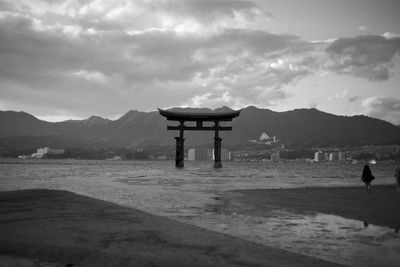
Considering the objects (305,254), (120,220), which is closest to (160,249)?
(305,254)

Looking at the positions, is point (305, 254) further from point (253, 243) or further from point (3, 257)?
point (3, 257)

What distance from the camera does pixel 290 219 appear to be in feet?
30.6

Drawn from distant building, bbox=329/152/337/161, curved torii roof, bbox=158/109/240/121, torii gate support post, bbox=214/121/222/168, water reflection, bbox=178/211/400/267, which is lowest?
distant building, bbox=329/152/337/161

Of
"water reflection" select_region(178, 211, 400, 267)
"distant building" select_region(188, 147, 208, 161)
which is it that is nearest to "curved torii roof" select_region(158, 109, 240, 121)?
"water reflection" select_region(178, 211, 400, 267)

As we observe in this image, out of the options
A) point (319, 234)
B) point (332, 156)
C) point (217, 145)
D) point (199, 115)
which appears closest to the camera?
point (319, 234)

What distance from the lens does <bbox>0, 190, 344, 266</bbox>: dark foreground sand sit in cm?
522

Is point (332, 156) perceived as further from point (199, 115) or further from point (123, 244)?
point (123, 244)

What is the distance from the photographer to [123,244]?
610 centimetres

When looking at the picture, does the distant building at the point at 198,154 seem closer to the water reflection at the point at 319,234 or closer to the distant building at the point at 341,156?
the distant building at the point at 341,156

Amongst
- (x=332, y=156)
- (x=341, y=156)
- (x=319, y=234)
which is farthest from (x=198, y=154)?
(x=319, y=234)

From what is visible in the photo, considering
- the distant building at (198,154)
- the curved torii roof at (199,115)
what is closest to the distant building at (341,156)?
the distant building at (198,154)

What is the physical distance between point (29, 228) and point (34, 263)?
100 inches

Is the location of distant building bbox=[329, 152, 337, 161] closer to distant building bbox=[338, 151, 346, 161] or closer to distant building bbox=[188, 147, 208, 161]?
distant building bbox=[338, 151, 346, 161]

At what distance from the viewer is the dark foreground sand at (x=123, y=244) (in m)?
5.22
